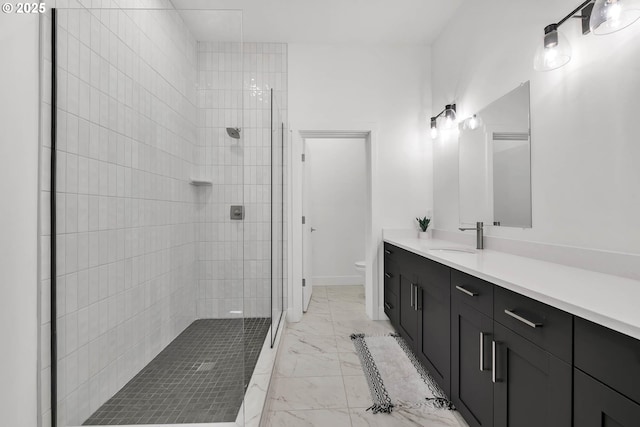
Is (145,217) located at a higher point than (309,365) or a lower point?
higher

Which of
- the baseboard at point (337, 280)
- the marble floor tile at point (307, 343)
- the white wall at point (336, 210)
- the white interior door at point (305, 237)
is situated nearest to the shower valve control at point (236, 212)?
the marble floor tile at point (307, 343)

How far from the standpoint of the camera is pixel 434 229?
9.76ft

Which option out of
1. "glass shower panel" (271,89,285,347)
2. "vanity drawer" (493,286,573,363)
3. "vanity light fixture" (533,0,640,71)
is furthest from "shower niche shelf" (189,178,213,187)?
"vanity light fixture" (533,0,640,71)

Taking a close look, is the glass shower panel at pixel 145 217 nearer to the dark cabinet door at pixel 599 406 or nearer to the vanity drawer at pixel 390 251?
the dark cabinet door at pixel 599 406

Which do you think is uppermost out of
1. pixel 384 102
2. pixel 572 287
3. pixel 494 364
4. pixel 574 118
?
pixel 384 102

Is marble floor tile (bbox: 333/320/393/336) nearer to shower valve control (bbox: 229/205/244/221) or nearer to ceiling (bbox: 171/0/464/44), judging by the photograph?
shower valve control (bbox: 229/205/244/221)

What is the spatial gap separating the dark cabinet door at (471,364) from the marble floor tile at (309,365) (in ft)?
2.54

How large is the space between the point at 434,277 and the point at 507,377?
68 cm

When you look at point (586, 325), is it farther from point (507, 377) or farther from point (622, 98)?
point (622, 98)

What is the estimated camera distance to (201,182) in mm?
1451

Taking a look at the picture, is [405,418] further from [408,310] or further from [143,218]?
[143,218]

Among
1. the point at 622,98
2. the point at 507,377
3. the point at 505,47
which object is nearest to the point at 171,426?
A: the point at 507,377

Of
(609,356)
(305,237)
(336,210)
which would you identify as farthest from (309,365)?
(336,210)

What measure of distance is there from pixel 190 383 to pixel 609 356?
1496mm
